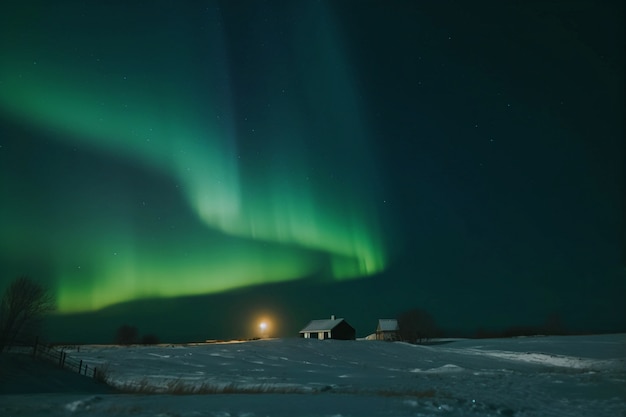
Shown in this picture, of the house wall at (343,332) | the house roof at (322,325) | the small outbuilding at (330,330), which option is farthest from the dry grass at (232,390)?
the house wall at (343,332)

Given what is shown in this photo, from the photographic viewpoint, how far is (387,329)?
119750 millimetres

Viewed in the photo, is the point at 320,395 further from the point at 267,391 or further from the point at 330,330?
the point at 330,330

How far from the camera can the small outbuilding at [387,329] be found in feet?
381

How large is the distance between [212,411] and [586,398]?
46.7 ft

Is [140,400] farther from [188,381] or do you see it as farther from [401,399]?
[188,381]

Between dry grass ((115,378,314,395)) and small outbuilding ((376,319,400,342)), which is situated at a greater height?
small outbuilding ((376,319,400,342))

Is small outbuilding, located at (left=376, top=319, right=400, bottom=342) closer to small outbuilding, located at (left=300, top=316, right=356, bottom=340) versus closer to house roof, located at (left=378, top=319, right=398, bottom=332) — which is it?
house roof, located at (left=378, top=319, right=398, bottom=332)

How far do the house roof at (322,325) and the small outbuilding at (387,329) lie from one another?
55.0 ft

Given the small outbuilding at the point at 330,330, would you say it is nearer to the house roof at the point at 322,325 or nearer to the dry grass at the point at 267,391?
the house roof at the point at 322,325

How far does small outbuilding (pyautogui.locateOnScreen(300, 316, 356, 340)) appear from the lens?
100938mm

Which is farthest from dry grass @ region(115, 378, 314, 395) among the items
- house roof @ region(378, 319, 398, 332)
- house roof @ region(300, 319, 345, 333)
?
house roof @ region(378, 319, 398, 332)

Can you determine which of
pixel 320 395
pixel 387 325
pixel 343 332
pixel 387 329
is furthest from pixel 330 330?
pixel 320 395

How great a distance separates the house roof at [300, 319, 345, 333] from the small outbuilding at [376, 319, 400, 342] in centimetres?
1677

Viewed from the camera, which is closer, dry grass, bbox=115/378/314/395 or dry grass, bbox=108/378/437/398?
dry grass, bbox=108/378/437/398
